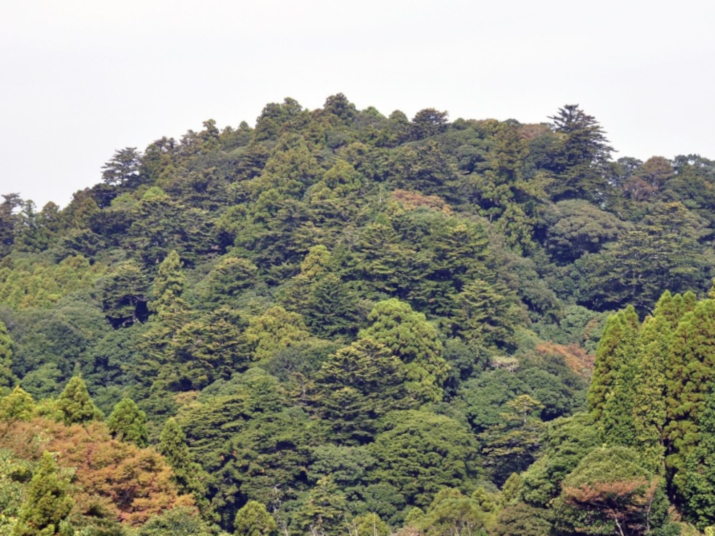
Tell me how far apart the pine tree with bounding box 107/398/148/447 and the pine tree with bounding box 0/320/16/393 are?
1691cm

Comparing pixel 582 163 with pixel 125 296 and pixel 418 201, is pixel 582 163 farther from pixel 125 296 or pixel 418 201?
pixel 125 296

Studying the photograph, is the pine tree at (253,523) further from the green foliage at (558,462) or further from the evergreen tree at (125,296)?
the evergreen tree at (125,296)

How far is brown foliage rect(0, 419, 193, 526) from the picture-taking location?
3822 cm

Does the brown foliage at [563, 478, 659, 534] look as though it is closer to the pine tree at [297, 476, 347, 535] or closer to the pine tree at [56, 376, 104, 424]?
the pine tree at [297, 476, 347, 535]

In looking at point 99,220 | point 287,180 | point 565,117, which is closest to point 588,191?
point 565,117

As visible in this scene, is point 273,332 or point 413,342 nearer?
point 413,342

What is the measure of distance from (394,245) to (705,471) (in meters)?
31.1

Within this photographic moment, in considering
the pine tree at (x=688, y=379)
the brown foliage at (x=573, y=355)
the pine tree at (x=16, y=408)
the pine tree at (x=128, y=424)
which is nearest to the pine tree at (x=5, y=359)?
the pine tree at (x=128, y=424)

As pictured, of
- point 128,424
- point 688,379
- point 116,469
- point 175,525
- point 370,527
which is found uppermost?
point 688,379

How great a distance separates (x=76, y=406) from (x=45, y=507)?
17.9 meters

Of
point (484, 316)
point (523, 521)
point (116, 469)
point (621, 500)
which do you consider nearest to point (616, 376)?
point (621, 500)

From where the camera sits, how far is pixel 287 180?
78.6 m

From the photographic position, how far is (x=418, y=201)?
74750 millimetres

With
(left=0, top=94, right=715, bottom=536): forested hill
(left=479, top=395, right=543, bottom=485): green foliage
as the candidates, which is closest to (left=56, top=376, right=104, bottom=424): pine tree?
(left=0, top=94, right=715, bottom=536): forested hill
